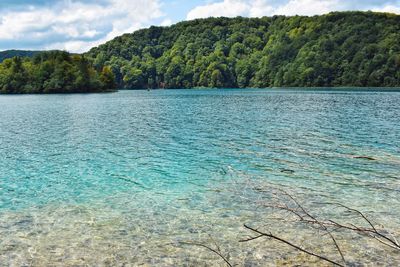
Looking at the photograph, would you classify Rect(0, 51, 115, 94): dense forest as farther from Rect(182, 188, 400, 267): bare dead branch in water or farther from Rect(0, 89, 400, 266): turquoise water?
Rect(182, 188, 400, 267): bare dead branch in water

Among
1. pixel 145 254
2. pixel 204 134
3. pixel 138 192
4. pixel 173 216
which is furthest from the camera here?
pixel 204 134

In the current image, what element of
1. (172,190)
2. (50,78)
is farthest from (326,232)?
(50,78)

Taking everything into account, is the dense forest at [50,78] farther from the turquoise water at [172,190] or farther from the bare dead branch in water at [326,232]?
the bare dead branch in water at [326,232]

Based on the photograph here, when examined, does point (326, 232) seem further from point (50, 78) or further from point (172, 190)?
point (50, 78)

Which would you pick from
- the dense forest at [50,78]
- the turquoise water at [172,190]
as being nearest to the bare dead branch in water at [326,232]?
the turquoise water at [172,190]

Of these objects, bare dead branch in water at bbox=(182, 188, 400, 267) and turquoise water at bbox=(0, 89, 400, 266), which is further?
turquoise water at bbox=(0, 89, 400, 266)

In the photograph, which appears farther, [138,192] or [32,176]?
[32,176]

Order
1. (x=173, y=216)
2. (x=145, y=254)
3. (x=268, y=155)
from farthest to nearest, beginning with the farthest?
Answer: (x=268, y=155), (x=173, y=216), (x=145, y=254)

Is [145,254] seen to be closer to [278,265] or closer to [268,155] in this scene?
[278,265]

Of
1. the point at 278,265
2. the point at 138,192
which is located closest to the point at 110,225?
the point at 138,192

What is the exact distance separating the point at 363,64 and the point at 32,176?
19106 cm

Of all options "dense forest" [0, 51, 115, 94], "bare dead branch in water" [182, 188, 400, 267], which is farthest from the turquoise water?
"dense forest" [0, 51, 115, 94]

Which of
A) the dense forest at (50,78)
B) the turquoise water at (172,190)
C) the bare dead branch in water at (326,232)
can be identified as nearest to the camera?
the bare dead branch in water at (326,232)

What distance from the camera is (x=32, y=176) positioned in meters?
21.2
